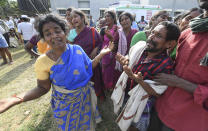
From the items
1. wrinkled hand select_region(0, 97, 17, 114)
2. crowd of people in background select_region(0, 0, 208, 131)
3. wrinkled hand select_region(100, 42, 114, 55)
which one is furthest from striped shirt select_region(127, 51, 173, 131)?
wrinkled hand select_region(0, 97, 17, 114)

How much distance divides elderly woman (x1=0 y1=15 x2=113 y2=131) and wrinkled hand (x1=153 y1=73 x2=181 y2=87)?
33.7 inches

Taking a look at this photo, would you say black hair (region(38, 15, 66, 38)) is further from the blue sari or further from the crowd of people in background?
the blue sari

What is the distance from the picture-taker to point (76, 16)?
217 cm

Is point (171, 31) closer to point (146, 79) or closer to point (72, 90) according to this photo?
point (146, 79)

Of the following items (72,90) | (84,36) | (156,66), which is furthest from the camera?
(84,36)

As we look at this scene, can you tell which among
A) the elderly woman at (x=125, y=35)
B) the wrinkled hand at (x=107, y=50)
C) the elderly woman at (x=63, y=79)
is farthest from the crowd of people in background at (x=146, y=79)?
the elderly woman at (x=125, y=35)

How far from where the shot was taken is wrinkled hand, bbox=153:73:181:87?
1.01 metres

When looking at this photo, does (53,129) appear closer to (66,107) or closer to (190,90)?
(66,107)

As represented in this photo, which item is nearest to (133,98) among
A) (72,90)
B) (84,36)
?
(72,90)

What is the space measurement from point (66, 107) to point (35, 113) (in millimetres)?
1618

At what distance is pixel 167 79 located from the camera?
1053 millimetres

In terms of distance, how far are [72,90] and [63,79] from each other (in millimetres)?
188

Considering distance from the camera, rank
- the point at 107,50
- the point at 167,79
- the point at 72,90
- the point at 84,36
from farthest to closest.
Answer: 1. the point at 84,36
2. the point at 107,50
3. the point at 72,90
4. the point at 167,79

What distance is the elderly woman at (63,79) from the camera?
1.29 meters
